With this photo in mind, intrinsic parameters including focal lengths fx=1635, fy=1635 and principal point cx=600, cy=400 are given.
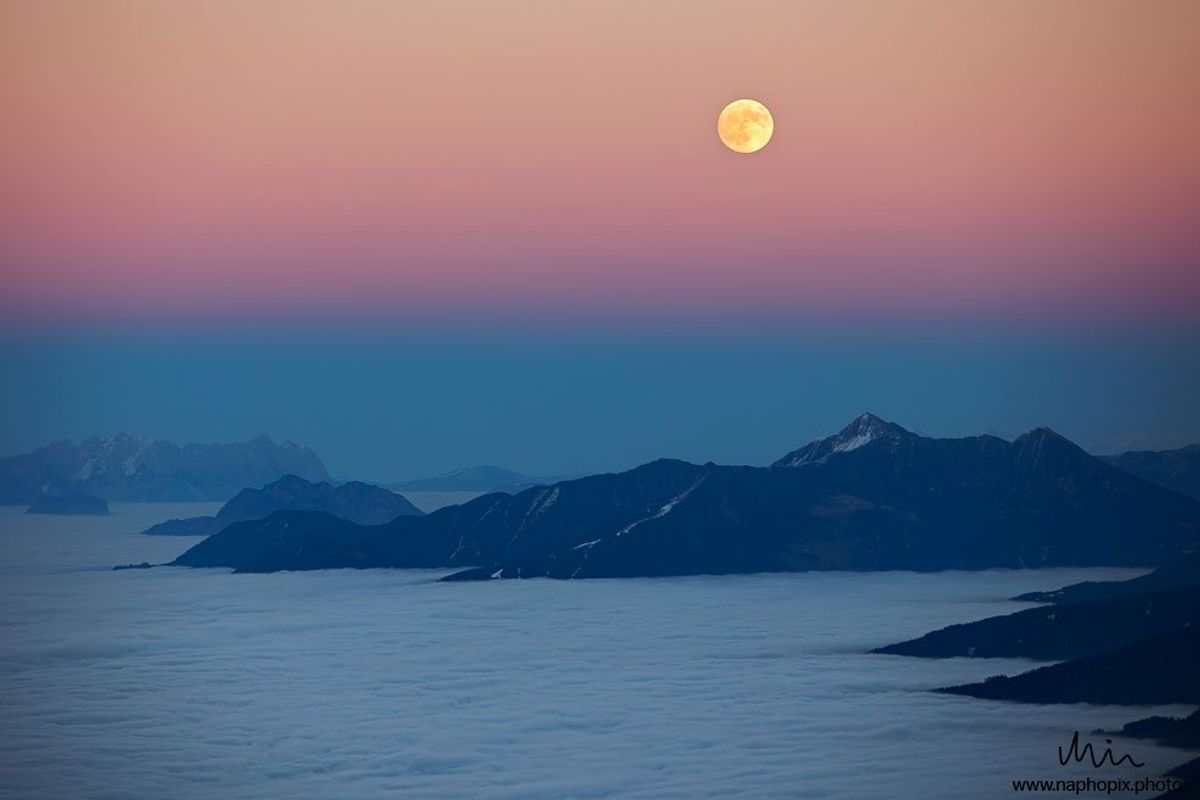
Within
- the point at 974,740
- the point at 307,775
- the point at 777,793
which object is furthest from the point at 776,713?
the point at 307,775

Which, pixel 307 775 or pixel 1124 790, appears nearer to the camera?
pixel 1124 790

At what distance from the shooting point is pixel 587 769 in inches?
6388

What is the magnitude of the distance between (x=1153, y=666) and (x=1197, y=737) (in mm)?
33740

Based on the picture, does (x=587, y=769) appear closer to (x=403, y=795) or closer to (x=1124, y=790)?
(x=403, y=795)

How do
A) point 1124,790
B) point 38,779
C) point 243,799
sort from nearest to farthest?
point 1124,790 → point 243,799 → point 38,779
